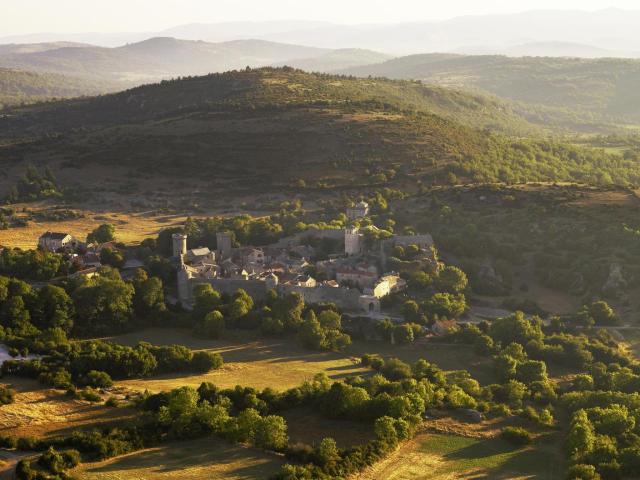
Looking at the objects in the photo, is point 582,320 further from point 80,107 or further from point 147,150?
point 80,107

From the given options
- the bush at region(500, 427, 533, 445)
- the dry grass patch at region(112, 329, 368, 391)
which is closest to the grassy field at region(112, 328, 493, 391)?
the dry grass patch at region(112, 329, 368, 391)

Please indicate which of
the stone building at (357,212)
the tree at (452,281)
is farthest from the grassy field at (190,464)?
the stone building at (357,212)

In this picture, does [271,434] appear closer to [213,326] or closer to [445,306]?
[213,326]

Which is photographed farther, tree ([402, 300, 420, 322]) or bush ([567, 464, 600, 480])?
tree ([402, 300, 420, 322])

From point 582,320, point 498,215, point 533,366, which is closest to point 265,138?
point 498,215

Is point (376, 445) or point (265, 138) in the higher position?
point (265, 138)

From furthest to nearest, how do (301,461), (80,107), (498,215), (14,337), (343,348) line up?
(80,107), (498,215), (343,348), (14,337), (301,461)

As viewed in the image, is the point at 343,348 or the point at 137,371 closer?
the point at 137,371

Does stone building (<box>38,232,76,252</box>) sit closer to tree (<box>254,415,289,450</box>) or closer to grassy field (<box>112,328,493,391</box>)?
grassy field (<box>112,328,493,391</box>)
